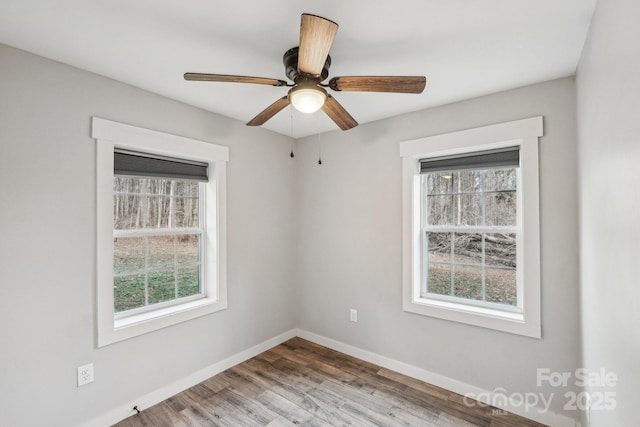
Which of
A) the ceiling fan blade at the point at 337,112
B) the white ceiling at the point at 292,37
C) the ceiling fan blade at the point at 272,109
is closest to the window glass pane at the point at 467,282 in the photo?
the white ceiling at the point at 292,37

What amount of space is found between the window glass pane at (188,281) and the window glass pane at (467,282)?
245 centimetres

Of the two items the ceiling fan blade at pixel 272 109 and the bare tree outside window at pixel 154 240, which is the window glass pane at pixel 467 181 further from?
the bare tree outside window at pixel 154 240

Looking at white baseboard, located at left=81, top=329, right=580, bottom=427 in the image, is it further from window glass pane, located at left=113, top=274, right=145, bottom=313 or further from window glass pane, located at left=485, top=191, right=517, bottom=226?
window glass pane, located at left=485, top=191, right=517, bottom=226

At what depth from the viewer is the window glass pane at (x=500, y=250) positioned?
2.35 meters

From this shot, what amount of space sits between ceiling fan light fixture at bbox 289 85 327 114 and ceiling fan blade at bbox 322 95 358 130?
0.09 metres

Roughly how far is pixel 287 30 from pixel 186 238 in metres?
2.01

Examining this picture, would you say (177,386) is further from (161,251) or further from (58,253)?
(58,253)

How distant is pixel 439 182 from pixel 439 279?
922mm

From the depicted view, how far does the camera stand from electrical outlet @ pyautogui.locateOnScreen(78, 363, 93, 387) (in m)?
1.89

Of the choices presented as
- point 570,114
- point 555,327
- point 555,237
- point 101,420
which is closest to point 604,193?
point 555,237

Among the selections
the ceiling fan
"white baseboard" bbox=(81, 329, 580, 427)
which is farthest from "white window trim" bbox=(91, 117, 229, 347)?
the ceiling fan

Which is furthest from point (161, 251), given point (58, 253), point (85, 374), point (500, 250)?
point (500, 250)

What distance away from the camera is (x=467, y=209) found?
2572mm

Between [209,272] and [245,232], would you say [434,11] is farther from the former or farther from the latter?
A: [209,272]
